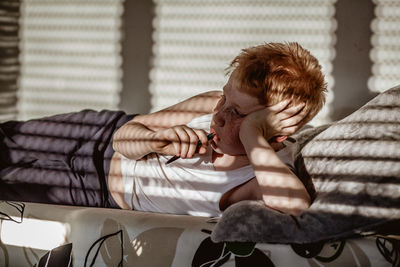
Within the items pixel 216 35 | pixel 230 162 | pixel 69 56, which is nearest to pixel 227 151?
pixel 230 162

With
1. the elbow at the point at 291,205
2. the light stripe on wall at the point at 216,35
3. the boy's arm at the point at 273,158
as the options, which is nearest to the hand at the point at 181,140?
the boy's arm at the point at 273,158

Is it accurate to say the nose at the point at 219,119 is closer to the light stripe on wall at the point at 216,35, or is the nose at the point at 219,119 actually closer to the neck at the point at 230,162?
the neck at the point at 230,162


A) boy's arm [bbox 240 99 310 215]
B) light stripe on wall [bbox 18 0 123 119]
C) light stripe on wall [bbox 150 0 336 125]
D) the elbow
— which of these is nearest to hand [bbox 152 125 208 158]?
boy's arm [bbox 240 99 310 215]

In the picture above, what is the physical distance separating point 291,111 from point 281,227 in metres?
0.33

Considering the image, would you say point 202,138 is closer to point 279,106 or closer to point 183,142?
point 183,142

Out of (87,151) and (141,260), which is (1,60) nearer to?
(87,151)

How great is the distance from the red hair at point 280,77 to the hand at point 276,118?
0.06 feet

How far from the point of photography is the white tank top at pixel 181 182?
3.63 feet

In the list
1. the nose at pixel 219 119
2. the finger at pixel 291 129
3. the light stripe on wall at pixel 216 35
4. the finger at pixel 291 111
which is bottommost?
the finger at pixel 291 129

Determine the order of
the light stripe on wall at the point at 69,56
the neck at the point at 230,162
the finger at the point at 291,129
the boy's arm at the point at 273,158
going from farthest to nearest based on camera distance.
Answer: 1. the light stripe on wall at the point at 69,56
2. the neck at the point at 230,162
3. the finger at the point at 291,129
4. the boy's arm at the point at 273,158

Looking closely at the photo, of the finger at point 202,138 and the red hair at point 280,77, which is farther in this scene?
the finger at point 202,138

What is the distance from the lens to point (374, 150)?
34.8 inches

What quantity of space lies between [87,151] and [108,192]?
168 millimetres

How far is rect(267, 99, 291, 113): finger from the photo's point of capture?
98 centimetres
